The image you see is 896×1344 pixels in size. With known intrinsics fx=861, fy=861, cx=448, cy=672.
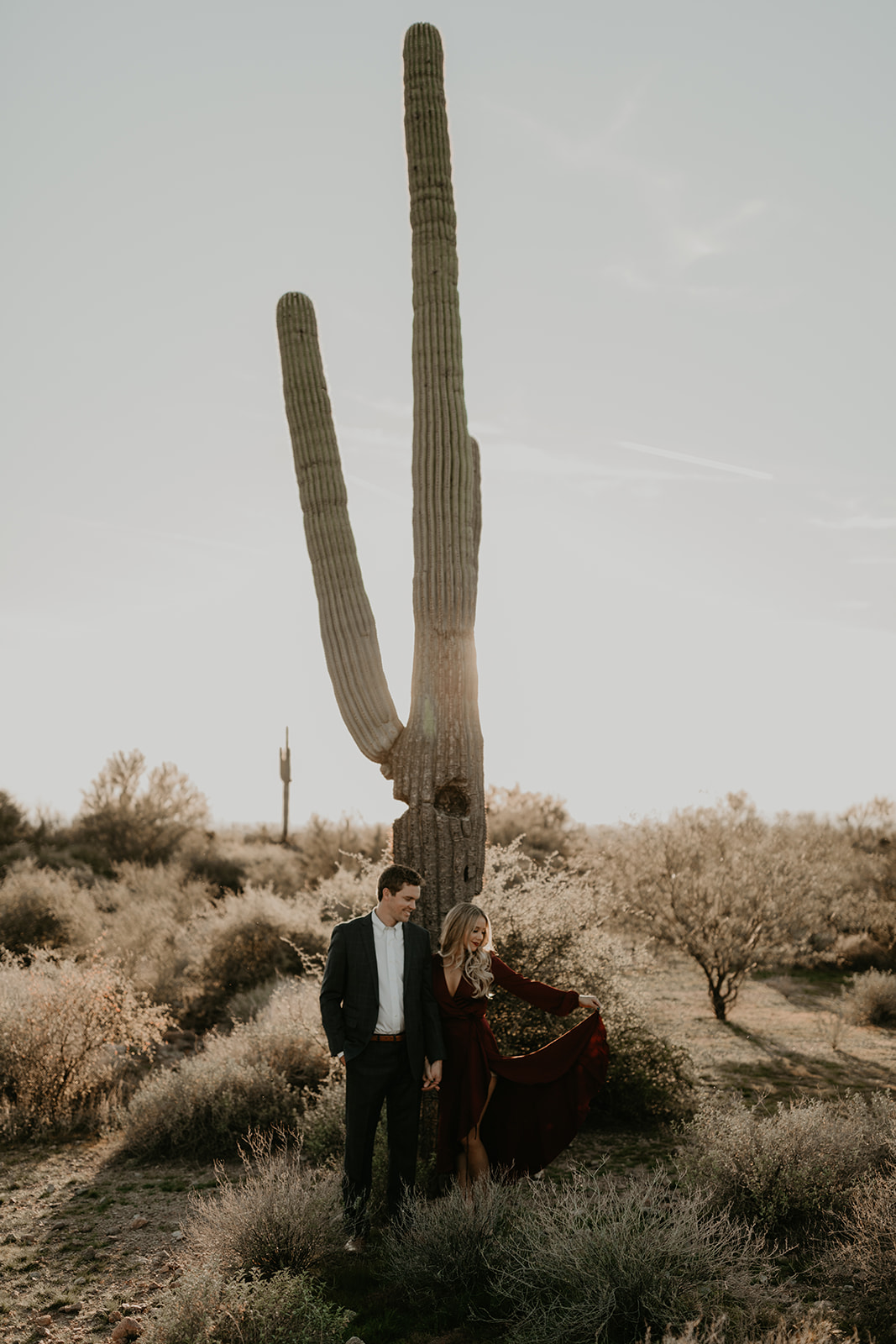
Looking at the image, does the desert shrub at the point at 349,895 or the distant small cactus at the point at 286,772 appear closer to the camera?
the desert shrub at the point at 349,895

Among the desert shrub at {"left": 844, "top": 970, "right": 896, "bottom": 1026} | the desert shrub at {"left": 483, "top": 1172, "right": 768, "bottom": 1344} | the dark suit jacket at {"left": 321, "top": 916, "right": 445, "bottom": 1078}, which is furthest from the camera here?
the desert shrub at {"left": 844, "top": 970, "right": 896, "bottom": 1026}

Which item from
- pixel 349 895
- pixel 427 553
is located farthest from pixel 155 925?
pixel 427 553

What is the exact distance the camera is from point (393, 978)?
4.39 m

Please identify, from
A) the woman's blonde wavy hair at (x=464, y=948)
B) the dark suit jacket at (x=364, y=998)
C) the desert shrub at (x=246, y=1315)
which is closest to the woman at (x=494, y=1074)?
the woman's blonde wavy hair at (x=464, y=948)

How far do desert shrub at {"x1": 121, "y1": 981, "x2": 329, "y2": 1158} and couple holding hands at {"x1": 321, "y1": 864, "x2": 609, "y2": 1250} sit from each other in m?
2.23

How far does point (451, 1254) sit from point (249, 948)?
7.58 m

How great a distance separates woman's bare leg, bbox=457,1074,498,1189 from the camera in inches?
176

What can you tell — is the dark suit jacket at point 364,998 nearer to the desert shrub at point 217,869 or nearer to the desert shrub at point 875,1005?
the desert shrub at point 875,1005

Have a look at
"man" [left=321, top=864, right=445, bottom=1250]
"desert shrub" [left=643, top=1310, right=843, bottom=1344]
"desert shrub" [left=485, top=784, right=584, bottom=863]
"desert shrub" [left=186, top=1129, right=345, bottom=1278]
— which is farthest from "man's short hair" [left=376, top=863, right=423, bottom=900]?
"desert shrub" [left=485, top=784, right=584, bottom=863]

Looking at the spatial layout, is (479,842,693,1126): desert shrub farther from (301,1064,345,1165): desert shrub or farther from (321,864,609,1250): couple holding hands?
(321,864,609,1250): couple holding hands

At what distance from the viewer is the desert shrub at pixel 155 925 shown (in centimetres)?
1066

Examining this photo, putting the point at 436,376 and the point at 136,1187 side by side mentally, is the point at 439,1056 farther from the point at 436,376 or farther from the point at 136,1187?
the point at 436,376

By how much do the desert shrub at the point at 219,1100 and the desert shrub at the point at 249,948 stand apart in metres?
3.18

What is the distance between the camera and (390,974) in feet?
14.4
